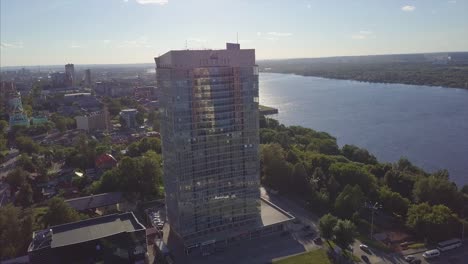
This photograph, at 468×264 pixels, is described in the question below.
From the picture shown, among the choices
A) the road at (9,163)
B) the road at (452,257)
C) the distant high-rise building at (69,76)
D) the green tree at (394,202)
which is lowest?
the road at (452,257)

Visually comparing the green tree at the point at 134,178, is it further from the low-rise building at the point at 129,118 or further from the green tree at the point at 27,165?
the low-rise building at the point at 129,118

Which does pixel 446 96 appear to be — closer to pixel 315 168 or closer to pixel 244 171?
pixel 315 168

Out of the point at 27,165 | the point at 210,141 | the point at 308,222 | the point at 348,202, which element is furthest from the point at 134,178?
the point at 348,202

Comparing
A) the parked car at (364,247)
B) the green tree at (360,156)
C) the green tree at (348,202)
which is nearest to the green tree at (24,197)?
the green tree at (348,202)

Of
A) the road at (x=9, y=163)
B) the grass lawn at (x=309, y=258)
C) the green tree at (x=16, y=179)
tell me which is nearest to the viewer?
the grass lawn at (x=309, y=258)

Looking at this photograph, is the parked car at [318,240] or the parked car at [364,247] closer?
the parked car at [364,247]

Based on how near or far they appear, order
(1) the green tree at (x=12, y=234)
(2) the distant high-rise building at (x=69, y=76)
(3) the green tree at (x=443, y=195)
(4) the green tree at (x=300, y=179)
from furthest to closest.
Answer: (2) the distant high-rise building at (x=69, y=76) → (4) the green tree at (x=300, y=179) → (3) the green tree at (x=443, y=195) → (1) the green tree at (x=12, y=234)

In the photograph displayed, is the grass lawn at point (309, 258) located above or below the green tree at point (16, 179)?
below

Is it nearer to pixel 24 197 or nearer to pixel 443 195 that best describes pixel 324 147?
pixel 443 195
